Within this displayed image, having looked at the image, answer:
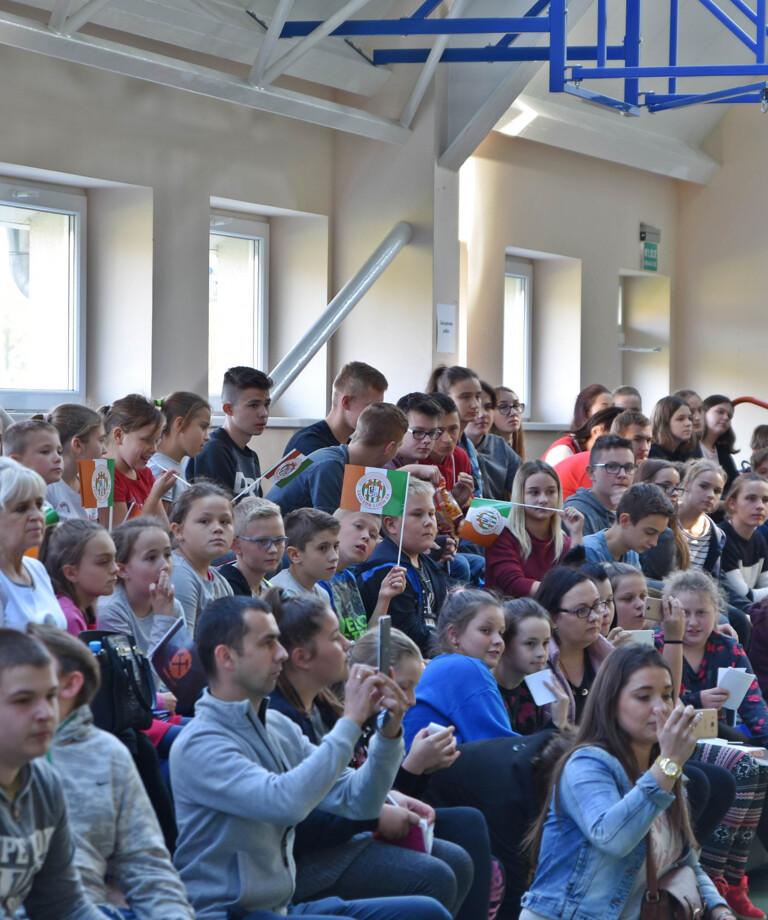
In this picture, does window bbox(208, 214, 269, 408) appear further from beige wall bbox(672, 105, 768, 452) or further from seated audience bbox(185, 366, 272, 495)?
beige wall bbox(672, 105, 768, 452)

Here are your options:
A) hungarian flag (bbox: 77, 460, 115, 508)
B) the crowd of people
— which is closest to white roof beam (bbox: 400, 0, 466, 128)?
the crowd of people

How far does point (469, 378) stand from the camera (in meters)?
5.24

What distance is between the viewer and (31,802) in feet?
5.87

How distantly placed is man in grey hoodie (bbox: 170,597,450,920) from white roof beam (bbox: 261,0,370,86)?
12.0ft

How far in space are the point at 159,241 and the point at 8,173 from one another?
2.40 ft

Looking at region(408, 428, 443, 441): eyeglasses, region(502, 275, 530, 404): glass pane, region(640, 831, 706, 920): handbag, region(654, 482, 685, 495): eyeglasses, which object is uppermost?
region(502, 275, 530, 404): glass pane

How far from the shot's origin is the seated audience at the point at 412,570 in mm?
3762

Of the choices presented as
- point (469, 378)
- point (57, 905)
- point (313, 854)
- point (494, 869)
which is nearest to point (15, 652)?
point (57, 905)

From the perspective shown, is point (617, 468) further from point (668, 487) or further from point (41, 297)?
point (41, 297)

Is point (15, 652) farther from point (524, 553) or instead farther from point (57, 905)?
point (524, 553)

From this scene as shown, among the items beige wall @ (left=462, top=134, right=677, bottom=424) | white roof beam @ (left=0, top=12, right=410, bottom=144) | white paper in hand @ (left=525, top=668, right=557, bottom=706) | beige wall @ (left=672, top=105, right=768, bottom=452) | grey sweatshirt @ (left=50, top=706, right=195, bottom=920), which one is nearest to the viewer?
grey sweatshirt @ (left=50, top=706, right=195, bottom=920)

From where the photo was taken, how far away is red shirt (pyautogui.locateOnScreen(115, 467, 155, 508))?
3.96 m

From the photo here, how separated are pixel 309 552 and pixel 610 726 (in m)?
1.07

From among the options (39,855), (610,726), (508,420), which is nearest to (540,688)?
(610,726)
